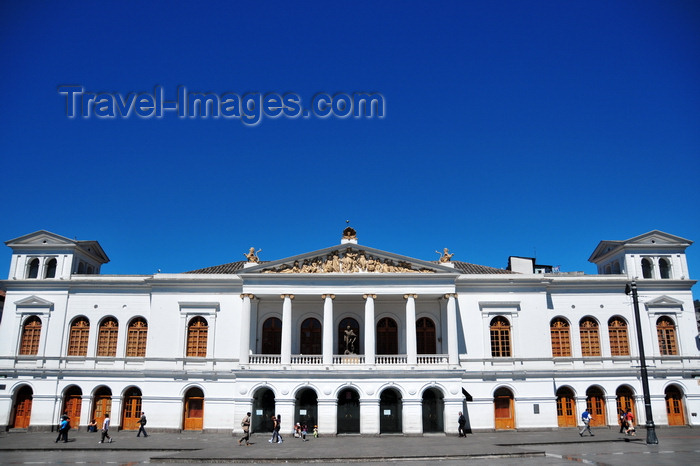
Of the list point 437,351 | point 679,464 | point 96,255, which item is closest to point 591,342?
point 437,351

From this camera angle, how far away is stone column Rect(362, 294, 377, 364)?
114 feet

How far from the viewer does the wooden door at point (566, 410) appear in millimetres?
36594

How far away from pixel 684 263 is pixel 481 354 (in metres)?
16.2

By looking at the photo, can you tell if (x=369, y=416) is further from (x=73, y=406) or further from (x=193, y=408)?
(x=73, y=406)

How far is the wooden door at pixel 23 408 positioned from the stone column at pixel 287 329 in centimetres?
1807

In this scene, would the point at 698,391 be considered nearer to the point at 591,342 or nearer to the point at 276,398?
the point at 591,342

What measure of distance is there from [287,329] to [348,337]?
4173mm

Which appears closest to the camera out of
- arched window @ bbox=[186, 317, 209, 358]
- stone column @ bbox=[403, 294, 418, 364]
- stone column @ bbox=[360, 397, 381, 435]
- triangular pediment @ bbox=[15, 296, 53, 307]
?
stone column @ bbox=[360, 397, 381, 435]

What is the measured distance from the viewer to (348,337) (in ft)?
120

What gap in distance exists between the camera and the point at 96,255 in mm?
42688

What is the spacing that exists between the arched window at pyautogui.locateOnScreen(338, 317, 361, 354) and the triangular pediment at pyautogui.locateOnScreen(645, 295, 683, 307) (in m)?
20.3

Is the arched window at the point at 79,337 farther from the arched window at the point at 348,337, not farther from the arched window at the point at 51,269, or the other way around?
the arched window at the point at 348,337

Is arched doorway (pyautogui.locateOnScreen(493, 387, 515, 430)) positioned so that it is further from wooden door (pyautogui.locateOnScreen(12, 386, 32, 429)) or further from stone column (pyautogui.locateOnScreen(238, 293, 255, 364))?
wooden door (pyautogui.locateOnScreen(12, 386, 32, 429))

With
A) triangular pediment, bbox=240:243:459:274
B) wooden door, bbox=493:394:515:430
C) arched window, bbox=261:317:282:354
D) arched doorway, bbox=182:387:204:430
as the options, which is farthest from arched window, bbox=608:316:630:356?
arched doorway, bbox=182:387:204:430
